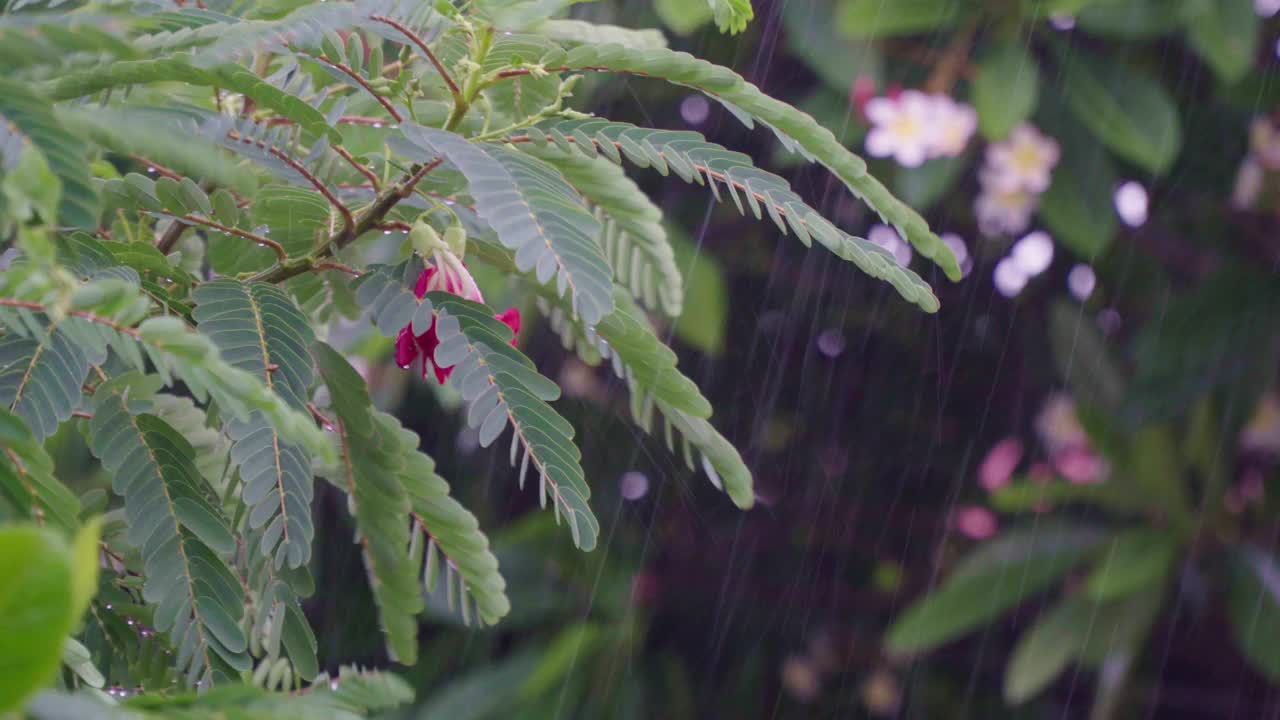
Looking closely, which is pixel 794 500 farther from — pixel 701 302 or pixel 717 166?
pixel 717 166

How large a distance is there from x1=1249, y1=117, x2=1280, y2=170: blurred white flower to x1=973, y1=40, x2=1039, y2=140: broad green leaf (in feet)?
1.35

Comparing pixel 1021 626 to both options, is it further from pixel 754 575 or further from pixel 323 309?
pixel 323 309

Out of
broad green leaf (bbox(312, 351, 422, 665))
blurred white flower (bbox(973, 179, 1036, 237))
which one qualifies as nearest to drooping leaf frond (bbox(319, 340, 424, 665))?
broad green leaf (bbox(312, 351, 422, 665))

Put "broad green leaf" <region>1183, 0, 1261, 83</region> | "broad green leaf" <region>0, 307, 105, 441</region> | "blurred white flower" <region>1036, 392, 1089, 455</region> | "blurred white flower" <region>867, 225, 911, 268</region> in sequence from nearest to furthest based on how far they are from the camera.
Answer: "broad green leaf" <region>0, 307, 105, 441</region>
"broad green leaf" <region>1183, 0, 1261, 83</region>
"blurred white flower" <region>867, 225, 911, 268</region>
"blurred white flower" <region>1036, 392, 1089, 455</region>

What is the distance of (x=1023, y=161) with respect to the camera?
2111mm

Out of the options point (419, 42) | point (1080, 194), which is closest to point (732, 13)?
point (419, 42)

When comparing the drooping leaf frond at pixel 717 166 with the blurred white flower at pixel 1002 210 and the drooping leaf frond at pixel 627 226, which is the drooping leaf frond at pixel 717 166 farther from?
the blurred white flower at pixel 1002 210

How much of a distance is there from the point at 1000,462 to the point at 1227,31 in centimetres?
88

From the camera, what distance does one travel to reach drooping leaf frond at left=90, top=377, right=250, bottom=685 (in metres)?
0.67

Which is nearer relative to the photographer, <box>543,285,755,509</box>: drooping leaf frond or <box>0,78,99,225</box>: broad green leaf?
<box>0,78,99,225</box>: broad green leaf

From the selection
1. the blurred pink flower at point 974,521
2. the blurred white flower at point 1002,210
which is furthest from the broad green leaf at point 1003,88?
the blurred pink flower at point 974,521

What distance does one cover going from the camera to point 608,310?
626mm

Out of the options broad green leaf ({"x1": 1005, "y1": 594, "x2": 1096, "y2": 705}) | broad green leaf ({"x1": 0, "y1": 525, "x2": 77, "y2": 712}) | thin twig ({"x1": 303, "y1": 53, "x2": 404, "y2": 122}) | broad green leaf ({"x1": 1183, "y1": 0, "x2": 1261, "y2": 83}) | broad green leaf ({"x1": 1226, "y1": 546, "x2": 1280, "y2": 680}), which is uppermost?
broad green leaf ({"x1": 1183, "y1": 0, "x2": 1261, "y2": 83})

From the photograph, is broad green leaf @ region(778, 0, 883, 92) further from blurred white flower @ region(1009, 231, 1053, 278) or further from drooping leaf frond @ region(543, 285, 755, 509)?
drooping leaf frond @ region(543, 285, 755, 509)
